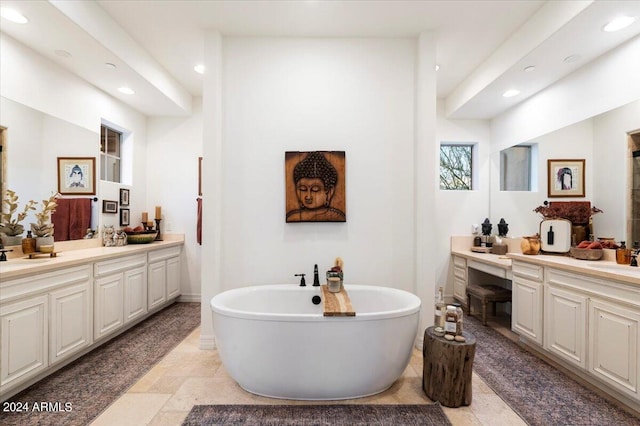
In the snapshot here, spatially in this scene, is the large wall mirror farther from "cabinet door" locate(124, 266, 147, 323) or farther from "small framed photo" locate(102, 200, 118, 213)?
"small framed photo" locate(102, 200, 118, 213)

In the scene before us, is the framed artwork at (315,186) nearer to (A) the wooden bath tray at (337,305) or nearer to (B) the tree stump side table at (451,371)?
(A) the wooden bath tray at (337,305)

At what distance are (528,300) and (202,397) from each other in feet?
9.38

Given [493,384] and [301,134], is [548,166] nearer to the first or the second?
A: [493,384]

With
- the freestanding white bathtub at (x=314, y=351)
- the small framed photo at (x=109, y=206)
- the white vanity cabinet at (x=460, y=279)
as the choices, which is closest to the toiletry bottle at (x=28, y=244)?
the small framed photo at (x=109, y=206)

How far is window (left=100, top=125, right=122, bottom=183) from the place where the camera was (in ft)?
13.1

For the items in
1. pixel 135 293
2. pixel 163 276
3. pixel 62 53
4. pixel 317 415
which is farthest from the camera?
pixel 163 276

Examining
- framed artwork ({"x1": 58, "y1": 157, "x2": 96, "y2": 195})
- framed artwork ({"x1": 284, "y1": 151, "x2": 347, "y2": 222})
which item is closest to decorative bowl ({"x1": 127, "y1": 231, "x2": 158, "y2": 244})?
framed artwork ({"x1": 58, "y1": 157, "x2": 96, "y2": 195})

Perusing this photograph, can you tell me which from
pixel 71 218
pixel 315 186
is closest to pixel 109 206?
pixel 71 218

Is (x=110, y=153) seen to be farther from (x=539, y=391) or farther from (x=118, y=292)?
(x=539, y=391)

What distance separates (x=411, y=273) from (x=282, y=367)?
5.32 feet

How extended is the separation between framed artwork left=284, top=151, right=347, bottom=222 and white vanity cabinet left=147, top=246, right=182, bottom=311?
6.50 feet

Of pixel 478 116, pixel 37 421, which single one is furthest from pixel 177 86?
pixel 478 116

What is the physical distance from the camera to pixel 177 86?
4.20 meters

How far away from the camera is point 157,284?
4039 mm
